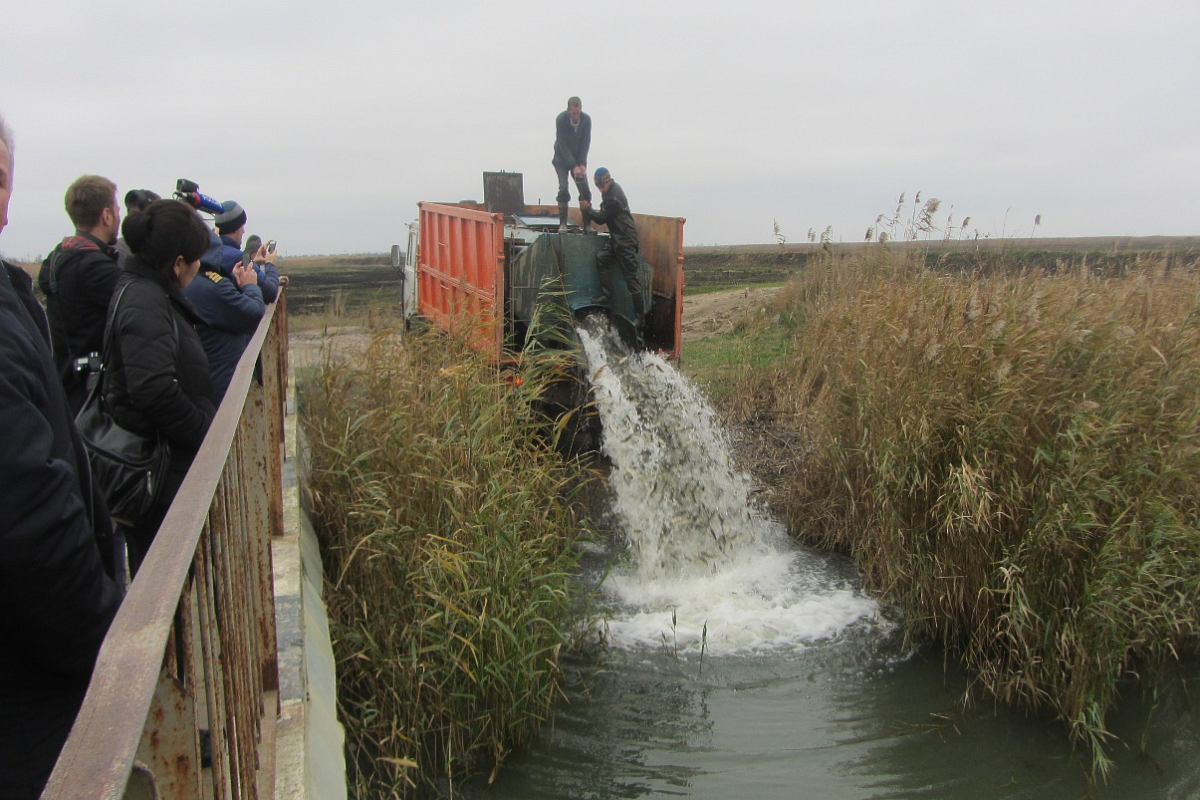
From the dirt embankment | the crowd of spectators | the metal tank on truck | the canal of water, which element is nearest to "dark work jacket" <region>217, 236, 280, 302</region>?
the crowd of spectators

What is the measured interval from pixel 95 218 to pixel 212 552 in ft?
9.66

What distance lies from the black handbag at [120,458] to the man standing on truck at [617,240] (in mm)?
5653

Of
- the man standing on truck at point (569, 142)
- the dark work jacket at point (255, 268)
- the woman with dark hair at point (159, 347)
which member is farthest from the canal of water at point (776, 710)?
the man standing on truck at point (569, 142)

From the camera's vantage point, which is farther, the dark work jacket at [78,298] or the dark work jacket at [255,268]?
the dark work jacket at [255,268]

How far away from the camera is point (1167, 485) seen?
5289mm

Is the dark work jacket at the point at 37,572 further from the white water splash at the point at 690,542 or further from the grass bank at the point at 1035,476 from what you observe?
the grass bank at the point at 1035,476

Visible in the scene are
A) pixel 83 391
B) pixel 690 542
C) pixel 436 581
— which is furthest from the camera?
pixel 690 542

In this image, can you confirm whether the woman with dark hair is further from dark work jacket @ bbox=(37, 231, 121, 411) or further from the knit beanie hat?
the knit beanie hat

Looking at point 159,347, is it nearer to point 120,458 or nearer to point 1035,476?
point 120,458

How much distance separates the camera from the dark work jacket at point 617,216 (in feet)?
27.7

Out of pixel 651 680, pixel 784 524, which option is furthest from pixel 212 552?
pixel 784 524

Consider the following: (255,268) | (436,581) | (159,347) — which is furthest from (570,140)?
(159,347)

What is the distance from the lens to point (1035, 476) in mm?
5254

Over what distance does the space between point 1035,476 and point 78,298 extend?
→ 4977 millimetres
